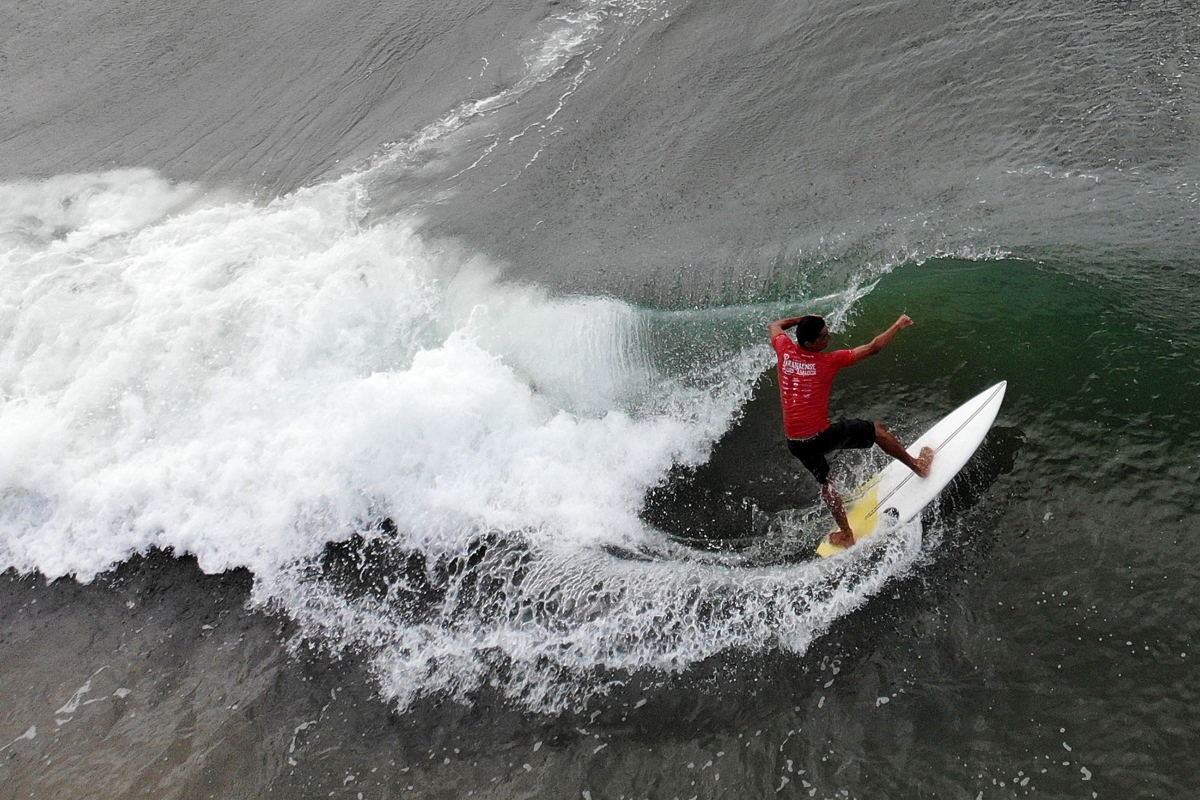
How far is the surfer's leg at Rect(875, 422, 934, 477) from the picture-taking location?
560cm

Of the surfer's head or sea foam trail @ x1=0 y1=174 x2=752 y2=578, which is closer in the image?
the surfer's head

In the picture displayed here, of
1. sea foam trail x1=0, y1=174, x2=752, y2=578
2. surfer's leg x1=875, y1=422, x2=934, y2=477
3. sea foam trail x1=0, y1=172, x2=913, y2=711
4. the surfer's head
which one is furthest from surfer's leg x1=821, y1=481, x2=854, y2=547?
sea foam trail x1=0, y1=174, x2=752, y2=578

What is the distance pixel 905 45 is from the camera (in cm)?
929

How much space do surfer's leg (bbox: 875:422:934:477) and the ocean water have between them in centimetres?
45

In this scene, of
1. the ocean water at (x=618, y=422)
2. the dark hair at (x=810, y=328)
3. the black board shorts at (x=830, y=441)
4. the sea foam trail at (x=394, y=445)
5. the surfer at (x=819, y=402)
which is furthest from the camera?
the sea foam trail at (x=394, y=445)

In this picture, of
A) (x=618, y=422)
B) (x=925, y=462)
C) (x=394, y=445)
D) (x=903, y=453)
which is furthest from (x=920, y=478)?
(x=394, y=445)

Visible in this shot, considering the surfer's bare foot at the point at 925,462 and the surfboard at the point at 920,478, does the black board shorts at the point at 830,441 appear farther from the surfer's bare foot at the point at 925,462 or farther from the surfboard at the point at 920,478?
the surfboard at the point at 920,478

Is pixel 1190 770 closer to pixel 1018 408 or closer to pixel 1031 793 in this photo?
pixel 1031 793

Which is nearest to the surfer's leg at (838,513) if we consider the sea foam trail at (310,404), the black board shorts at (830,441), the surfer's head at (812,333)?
the black board shorts at (830,441)

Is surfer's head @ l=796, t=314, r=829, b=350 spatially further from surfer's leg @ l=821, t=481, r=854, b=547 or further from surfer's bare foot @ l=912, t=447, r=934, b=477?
surfer's bare foot @ l=912, t=447, r=934, b=477

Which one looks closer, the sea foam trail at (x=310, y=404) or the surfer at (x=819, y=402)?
the surfer at (x=819, y=402)

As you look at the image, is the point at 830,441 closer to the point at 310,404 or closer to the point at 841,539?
the point at 841,539

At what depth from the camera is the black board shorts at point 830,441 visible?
5441 mm

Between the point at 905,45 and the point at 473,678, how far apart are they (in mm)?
8975
